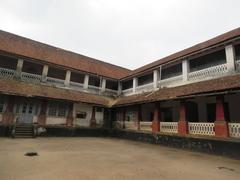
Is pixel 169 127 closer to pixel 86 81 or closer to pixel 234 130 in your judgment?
pixel 234 130

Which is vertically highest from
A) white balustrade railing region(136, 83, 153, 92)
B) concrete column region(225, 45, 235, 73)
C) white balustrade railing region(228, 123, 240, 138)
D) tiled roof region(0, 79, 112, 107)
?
concrete column region(225, 45, 235, 73)

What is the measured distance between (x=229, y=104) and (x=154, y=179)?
9132mm

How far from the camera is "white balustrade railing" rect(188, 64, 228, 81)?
11.5m

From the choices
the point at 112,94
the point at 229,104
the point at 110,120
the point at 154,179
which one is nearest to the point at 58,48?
the point at 112,94

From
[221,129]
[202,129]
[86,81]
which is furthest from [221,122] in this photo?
[86,81]

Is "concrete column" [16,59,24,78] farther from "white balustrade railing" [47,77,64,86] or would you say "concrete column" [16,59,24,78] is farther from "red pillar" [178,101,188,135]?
"red pillar" [178,101,188,135]

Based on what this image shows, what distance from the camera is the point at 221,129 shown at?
944 cm

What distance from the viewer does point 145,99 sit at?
1405 centimetres

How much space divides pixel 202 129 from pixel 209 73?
3886mm

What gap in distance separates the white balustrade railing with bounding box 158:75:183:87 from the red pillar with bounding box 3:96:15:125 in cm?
1177

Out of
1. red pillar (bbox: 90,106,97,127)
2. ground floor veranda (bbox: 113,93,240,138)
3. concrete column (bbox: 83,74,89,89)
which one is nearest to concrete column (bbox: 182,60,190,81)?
ground floor veranda (bbox: 113,93,240,138)

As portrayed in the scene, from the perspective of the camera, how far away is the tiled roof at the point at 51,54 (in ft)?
55.0

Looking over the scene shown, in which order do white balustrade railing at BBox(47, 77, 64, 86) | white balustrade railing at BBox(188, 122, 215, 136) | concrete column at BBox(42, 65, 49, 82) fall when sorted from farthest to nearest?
1. white balustrade railing at BBox(47, 77, 64, 86)
2. concrete column at BBox(42, 65, 49, 82)
3. white balustrade railing at BBox(188, 122, 215, 136)

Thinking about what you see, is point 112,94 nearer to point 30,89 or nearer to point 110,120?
point 110,120
